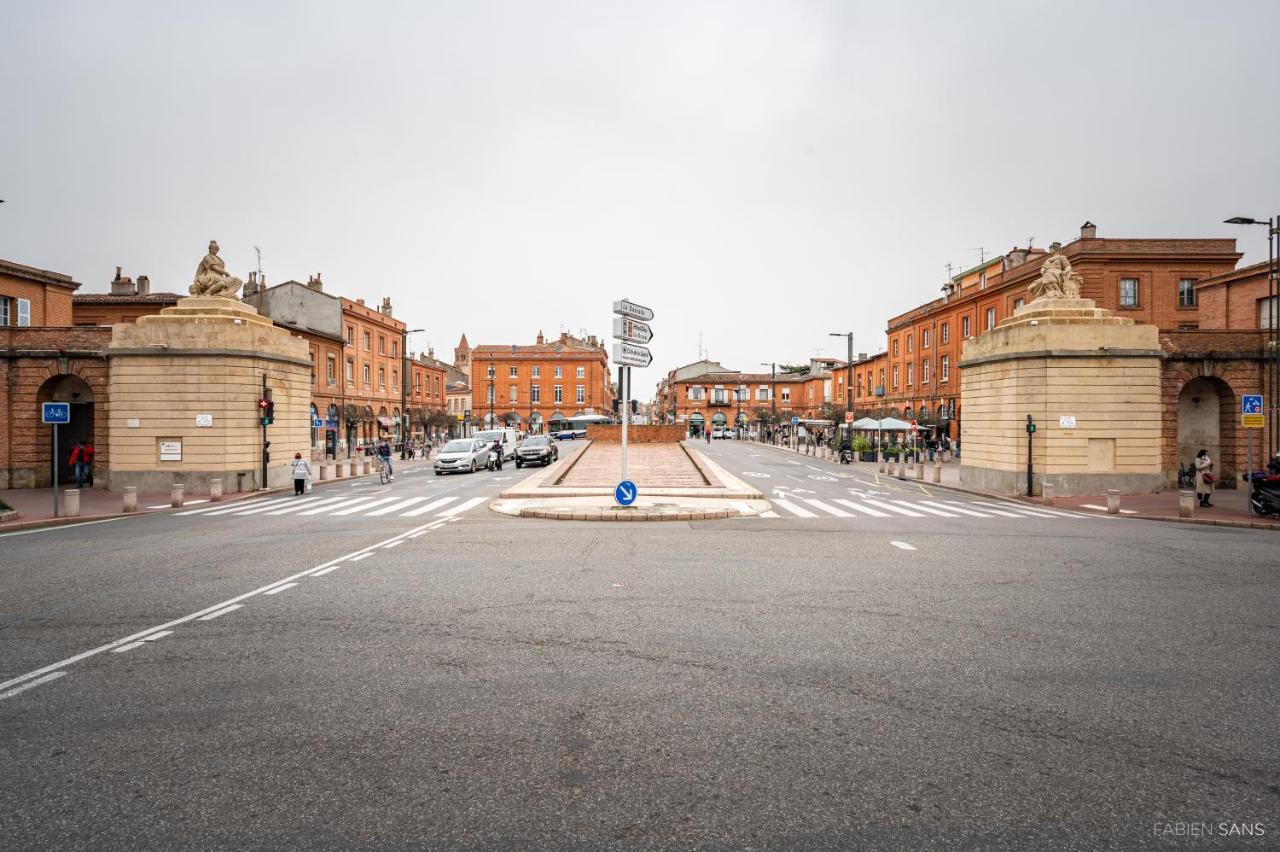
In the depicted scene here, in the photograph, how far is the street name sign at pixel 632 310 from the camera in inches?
621

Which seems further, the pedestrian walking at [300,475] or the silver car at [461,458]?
the silver car at [461,458]

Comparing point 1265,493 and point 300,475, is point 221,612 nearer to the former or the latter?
point 300,475

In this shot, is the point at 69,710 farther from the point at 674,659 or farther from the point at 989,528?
the point at 989,528

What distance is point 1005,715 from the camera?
4555mm

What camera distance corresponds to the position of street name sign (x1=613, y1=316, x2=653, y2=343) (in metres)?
16.0

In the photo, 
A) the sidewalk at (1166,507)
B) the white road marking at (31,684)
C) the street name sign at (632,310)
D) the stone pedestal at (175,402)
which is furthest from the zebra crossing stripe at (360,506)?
the sidewalk at (1166,507)

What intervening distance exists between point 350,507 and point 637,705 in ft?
52.0

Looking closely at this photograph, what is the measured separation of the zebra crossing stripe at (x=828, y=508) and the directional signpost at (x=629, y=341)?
5.08 meters

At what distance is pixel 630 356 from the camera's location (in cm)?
1631

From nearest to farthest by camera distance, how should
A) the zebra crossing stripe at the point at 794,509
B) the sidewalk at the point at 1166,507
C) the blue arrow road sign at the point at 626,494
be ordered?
the sidewalk at the point at 1166,507 → the blue arrow road sign at the point at 626,494 → the zebra crossing stripe at the point at 794,509

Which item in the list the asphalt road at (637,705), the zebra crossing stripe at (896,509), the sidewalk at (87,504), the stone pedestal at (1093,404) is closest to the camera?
the asphalt road at (637,705)

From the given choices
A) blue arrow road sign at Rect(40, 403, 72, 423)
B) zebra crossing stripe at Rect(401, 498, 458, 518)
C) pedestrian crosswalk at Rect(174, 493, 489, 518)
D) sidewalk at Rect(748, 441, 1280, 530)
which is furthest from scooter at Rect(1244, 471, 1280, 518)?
blue arrow road sign at Rect(40, 403, 72, 423)

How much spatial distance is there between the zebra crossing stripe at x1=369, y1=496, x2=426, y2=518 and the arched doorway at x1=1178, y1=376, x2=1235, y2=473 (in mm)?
26456

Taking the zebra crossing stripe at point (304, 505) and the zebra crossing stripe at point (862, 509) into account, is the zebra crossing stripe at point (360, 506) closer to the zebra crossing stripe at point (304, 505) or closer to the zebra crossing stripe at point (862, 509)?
the zebra crossing stripe at point (304, 505)
